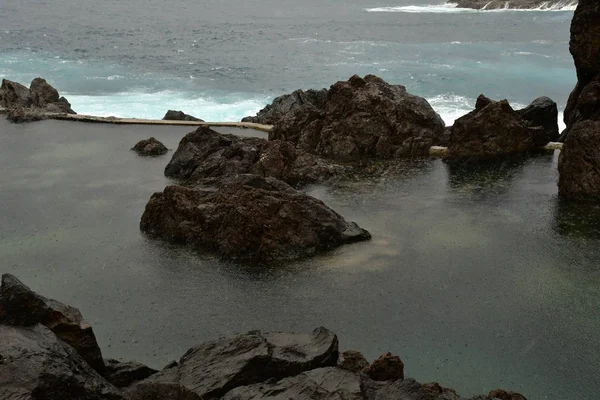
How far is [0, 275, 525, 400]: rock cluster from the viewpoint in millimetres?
10477

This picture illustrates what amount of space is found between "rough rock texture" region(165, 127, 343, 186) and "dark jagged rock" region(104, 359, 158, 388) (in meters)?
12.5

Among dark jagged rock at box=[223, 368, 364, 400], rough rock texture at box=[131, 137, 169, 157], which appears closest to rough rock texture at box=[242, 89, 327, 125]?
rough rock texture at box=[131, 137, 169, 157]

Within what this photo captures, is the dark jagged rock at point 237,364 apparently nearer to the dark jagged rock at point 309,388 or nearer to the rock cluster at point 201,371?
the rock cluster at point 201,371

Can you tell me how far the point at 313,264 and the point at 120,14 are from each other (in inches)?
4320

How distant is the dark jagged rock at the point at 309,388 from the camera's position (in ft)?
36.6

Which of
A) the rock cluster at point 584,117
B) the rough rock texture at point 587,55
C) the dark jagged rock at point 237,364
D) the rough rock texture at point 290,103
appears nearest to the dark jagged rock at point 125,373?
the dark jagged rock at point 237,364

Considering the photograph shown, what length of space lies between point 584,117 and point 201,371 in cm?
2217

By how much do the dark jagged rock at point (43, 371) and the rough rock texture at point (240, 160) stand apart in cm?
1419

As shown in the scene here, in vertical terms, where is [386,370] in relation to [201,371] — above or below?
below

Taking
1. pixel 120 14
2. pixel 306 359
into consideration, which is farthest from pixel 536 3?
pixel 306 359

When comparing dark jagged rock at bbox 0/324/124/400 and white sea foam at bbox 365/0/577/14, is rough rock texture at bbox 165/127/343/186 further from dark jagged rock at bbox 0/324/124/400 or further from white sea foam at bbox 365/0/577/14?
white sea foam at bbox 365/0/577/14

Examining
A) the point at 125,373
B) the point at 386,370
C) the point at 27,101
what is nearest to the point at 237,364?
the point at 125,373

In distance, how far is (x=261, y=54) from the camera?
269 feet

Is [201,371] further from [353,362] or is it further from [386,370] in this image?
[386,370]
